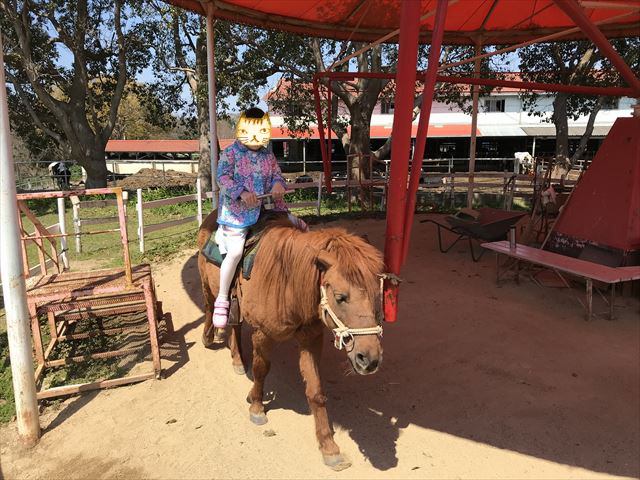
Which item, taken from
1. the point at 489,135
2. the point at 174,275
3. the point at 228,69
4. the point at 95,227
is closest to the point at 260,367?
the point at 174,275

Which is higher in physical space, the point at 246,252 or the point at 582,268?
the point at 246,252

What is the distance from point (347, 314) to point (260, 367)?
1.35 meters

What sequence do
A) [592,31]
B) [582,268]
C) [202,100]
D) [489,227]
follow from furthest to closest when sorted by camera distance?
[202,100] → [489,227] → [582,268] → [592,31]

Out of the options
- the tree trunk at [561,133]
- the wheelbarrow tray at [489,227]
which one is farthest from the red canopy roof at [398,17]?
the tree trunk at [561,133]

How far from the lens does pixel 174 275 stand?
7277 mm

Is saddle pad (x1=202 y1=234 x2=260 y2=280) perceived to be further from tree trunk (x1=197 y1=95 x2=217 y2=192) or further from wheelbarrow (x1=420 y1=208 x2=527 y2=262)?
tree trunk (x1=197 y1=95 x2=217 y2=192)

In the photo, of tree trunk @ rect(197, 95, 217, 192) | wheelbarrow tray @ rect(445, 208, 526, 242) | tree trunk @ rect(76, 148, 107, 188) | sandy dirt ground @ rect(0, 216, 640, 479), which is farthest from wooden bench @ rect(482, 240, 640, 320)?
tree trunk @ rect(76, 148, 107, 188)

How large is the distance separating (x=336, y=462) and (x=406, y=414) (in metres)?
0.81

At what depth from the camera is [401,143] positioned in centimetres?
256

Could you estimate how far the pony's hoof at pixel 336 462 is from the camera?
9.71ft

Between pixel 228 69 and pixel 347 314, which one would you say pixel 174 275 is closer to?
pixel 347 314

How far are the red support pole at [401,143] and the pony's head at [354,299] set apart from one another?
0.12 meters

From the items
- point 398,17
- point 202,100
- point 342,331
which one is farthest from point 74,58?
point 342,331

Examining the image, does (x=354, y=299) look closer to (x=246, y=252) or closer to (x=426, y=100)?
(x=426, y=100)
